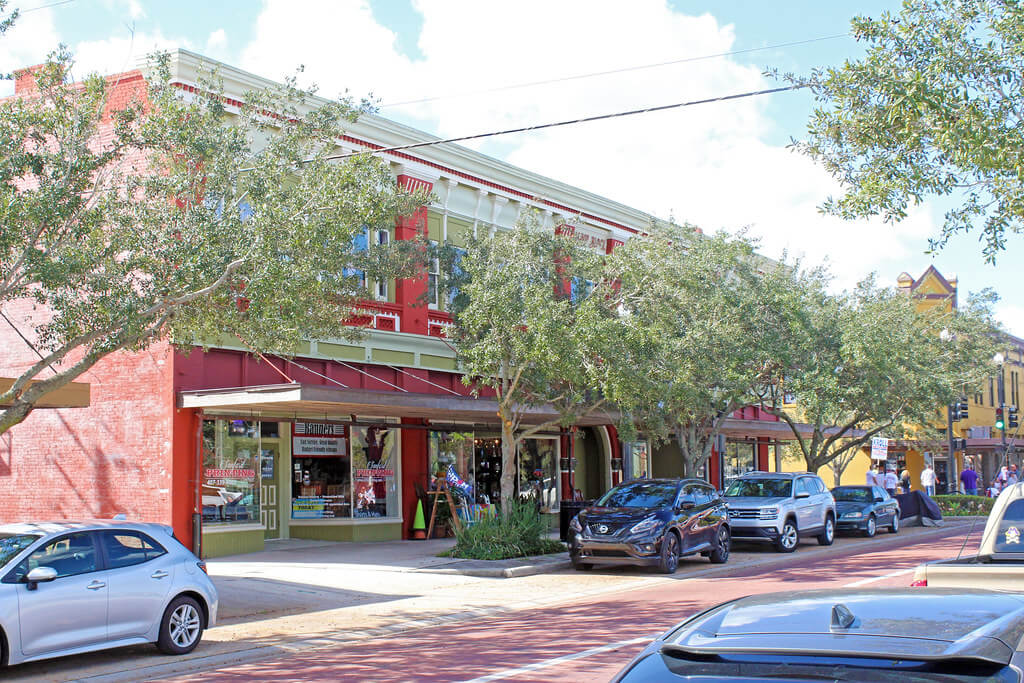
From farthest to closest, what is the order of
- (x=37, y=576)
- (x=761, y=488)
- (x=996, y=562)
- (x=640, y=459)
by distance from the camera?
1. (x=640, y=459)
2. (x=761, y=488)
3. (x=37, y=576)
4. (x=996, y=562)

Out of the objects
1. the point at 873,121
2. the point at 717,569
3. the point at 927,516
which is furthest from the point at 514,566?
the point at 927,516

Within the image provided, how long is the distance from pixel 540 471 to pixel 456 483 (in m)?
6.01

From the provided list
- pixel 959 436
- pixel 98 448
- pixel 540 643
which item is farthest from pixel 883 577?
pixel 959 436

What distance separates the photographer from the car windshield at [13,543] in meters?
9.71

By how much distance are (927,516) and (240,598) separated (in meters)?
22.5

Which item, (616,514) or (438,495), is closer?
(616,514)

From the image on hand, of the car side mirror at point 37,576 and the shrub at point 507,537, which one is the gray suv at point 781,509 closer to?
the shrub at point 507,537

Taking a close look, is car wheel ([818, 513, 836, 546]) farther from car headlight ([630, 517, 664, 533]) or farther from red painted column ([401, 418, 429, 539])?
red painted column ([401, 418, 429, 539])

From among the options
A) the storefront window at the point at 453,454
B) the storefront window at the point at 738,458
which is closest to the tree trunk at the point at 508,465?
the storefront window at the point at 453,454

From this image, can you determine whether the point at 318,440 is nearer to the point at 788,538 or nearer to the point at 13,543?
the point at 788,538

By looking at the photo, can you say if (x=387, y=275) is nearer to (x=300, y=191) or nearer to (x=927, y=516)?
(x=300, y=191)

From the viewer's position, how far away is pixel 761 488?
23.0 meters

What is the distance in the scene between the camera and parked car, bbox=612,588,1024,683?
2.68 metres

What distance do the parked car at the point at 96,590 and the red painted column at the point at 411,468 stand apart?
1284 cm
